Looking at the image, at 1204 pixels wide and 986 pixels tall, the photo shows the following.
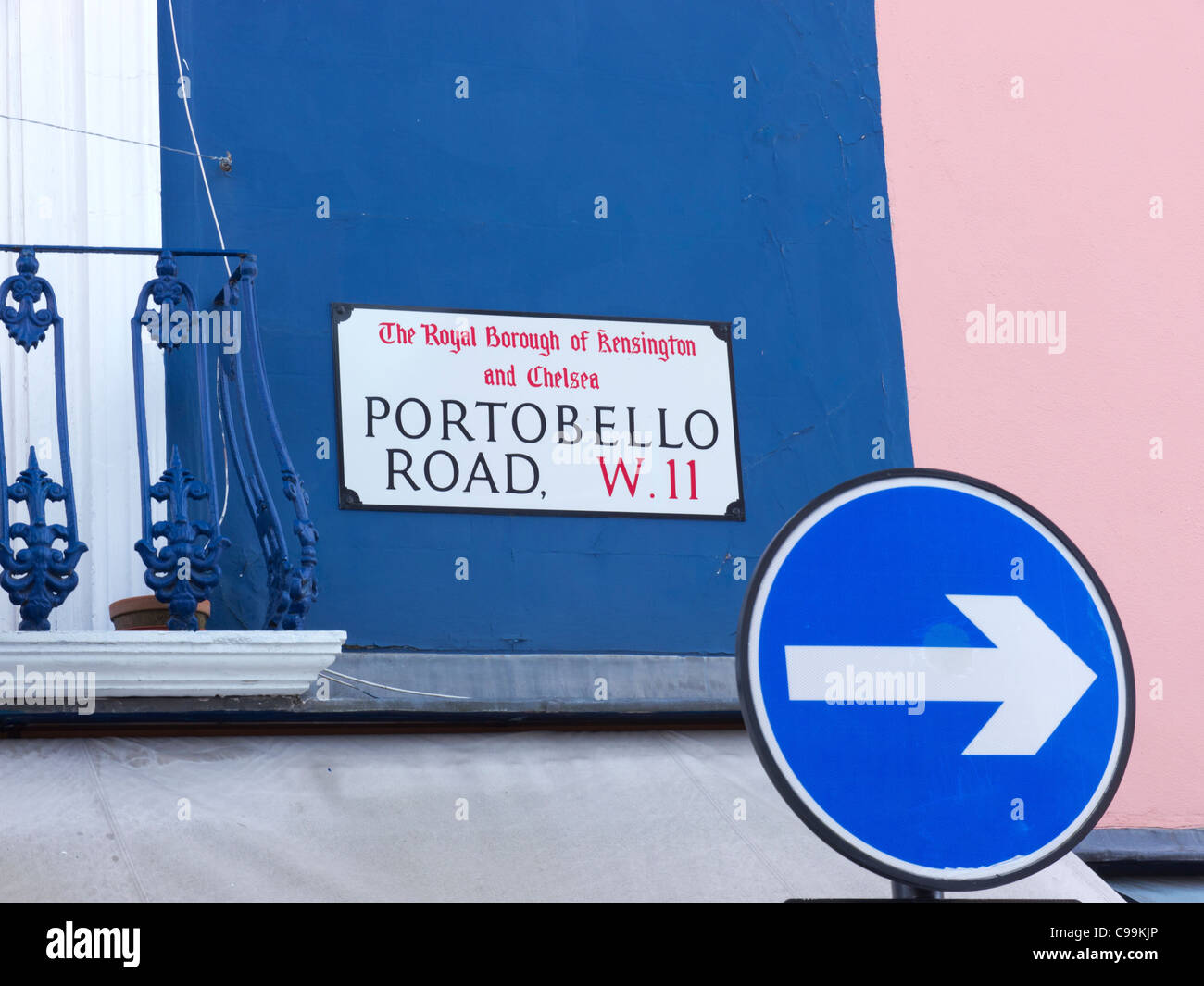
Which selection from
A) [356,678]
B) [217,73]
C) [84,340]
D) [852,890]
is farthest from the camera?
[217,73]

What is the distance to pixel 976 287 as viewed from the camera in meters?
5.47

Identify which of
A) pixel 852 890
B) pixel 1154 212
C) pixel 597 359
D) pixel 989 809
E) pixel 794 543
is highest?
pixel 1154 212

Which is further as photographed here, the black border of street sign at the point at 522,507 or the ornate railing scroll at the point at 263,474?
the black border of street sign at the point at 522,507

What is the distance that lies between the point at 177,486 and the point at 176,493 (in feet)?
0.06

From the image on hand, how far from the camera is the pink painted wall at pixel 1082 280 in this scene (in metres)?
5.23

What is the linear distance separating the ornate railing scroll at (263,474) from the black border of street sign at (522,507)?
6.9 inches

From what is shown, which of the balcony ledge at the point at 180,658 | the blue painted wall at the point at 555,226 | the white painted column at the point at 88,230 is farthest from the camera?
the blue painted wall at the point at 555,226

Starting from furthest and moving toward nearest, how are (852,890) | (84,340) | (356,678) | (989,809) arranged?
(84,340), (356,678), (852,890), (989,809)

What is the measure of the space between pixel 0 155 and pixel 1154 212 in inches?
145

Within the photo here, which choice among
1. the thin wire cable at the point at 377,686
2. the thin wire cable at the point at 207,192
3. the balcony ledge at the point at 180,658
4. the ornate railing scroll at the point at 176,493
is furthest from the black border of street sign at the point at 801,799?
the thin wire cable at the point at 207,192

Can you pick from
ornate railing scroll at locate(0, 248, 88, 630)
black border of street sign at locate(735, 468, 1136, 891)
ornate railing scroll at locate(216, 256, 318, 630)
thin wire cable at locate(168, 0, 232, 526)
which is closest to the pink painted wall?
ornate railing scroll at locate(216, 256, 318, 630)

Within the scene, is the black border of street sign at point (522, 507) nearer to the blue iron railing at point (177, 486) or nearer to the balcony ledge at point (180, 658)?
the blue iron railing at point (177, 486)
